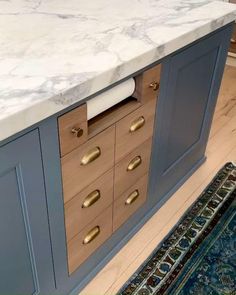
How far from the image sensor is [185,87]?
1.42 metres

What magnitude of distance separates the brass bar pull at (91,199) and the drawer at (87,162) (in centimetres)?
6

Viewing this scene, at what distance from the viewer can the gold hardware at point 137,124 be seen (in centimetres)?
118

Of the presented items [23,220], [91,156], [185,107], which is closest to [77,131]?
[91,156]

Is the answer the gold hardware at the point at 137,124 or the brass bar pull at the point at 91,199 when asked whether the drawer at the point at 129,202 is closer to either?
the brass bar pull at the point at 91,199

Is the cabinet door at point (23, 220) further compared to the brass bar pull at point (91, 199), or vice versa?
the brass bar pull at point (91, 199)

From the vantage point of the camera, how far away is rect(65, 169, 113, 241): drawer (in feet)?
3.54

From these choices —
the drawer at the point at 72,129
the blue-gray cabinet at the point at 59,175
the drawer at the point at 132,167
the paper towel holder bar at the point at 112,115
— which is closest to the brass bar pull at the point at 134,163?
the drawer at the point at 132,167

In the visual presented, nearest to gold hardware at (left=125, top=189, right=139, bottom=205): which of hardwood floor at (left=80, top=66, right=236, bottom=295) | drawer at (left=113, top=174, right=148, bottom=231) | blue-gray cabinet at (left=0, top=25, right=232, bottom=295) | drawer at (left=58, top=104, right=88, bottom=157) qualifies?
drawer at (left=113, top=174, right=148, bottom=231)

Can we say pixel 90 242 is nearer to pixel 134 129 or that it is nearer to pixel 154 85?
pixel 134 129

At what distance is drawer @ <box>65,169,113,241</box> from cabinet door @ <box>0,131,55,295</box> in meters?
0.10

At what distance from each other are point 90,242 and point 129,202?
24 cm

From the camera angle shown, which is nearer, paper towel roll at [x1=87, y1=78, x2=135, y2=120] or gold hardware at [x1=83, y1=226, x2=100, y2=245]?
paper towel roll at [x1=87, y1=78, x2=135, y2=120]

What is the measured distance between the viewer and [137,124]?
1203mm

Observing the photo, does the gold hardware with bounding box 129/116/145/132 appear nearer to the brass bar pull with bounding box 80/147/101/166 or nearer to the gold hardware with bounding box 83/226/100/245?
the brass bar pull with bounding box 80/147/101/166
